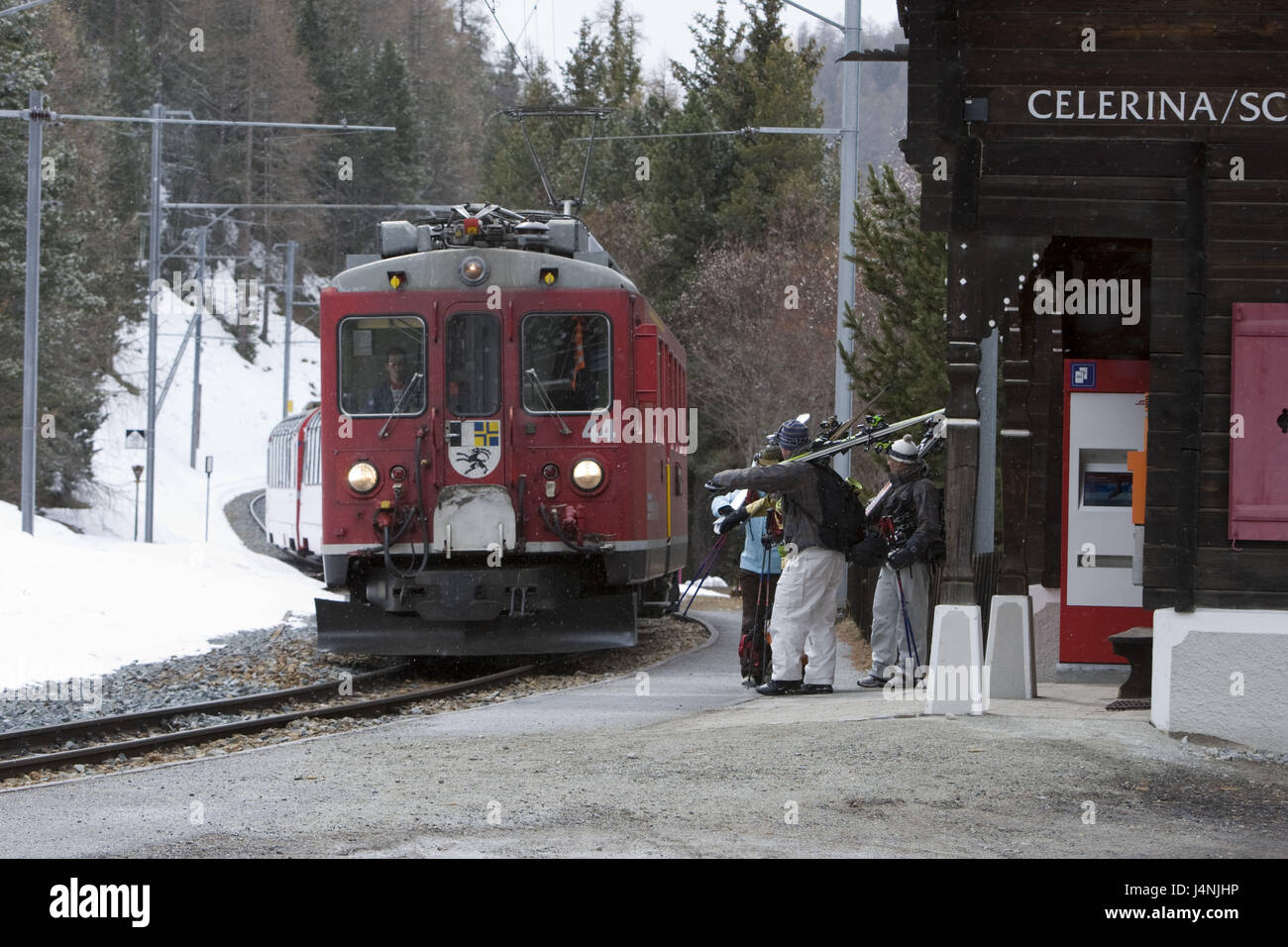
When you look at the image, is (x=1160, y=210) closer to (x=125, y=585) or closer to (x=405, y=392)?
(x=405, y=392)

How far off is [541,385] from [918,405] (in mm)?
5706

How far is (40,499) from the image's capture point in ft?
139

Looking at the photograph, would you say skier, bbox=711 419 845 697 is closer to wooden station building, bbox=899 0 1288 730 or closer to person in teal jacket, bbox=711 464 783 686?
person in teal jacket, bbox=711 464 783 686

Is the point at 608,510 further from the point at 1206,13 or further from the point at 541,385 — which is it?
the point at 1206,13

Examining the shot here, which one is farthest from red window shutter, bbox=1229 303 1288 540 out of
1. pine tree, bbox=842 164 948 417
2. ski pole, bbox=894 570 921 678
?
pine tree, bbox=842 164 948 417

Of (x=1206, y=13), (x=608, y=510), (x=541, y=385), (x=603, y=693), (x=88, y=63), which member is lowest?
(x=603, y=693)

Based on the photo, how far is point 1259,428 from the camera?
8.84 meters

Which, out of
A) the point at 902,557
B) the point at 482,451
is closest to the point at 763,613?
the point at 902,557

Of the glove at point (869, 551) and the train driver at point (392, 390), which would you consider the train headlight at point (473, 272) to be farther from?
the glove at point (869, 551)

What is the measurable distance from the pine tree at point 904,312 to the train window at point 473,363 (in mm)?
5565

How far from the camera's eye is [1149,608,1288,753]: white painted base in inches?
343

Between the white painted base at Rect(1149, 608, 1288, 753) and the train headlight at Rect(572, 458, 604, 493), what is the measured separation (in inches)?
231
